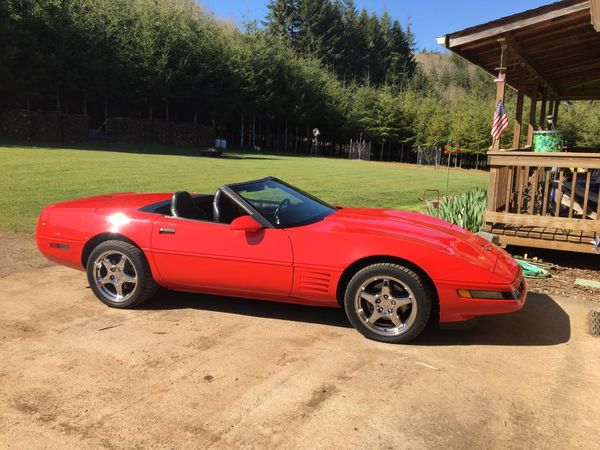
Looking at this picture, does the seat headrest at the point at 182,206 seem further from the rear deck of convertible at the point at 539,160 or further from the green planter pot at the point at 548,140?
the green planter pot at the point at 548,140

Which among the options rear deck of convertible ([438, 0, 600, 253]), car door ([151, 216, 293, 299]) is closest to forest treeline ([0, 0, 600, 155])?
rear deck of convertible ([438, 0, 600, 253])

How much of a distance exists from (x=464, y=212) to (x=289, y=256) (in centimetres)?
475

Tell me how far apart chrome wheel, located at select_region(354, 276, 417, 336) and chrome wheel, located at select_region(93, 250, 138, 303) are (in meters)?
2.13

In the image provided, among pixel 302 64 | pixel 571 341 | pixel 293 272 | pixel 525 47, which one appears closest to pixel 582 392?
pixel 571 341

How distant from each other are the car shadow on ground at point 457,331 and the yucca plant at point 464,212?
252cm

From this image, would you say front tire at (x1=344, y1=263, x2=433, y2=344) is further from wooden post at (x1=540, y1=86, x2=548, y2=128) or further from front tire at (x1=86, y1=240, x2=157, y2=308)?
wooden post at (x1=540, y1=86, x2=548, y2=128)

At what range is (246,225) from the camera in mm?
4176

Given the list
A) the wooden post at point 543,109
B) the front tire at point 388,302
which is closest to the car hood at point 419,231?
the front tire at point 388,302

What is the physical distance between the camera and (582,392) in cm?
324

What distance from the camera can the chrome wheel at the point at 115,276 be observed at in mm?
4600

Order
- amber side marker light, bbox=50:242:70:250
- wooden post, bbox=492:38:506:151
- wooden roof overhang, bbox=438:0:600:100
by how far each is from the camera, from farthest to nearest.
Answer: wooden post, bbox=492:38:506:151 < wooden roof overhang, bbox=438:0:600:100 < amber side marker light, bbox=50:242:70:250

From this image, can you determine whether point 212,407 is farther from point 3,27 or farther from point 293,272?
point 3,27

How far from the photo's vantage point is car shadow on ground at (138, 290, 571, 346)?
13.5 feet

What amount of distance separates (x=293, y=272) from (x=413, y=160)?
58.5 metres
